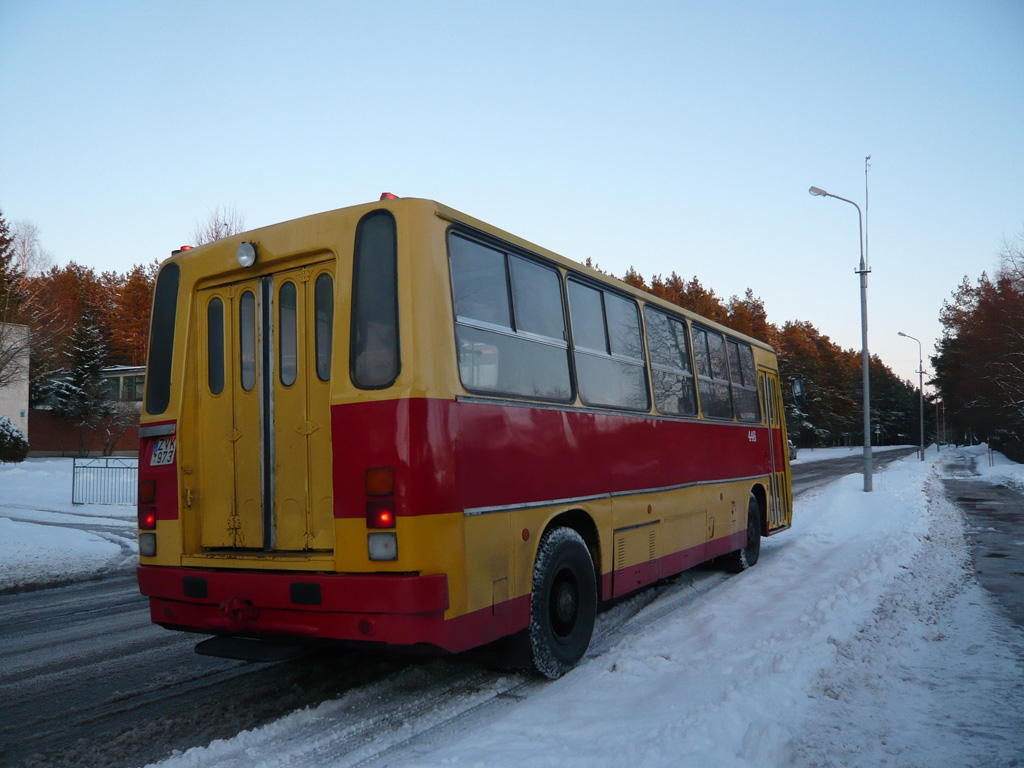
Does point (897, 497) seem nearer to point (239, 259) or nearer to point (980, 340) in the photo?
point (239, 259)

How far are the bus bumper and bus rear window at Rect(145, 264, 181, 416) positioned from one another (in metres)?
1.25

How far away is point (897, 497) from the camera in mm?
19438

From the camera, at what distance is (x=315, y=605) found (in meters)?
4.29

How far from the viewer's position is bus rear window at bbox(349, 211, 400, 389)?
436 centimetres

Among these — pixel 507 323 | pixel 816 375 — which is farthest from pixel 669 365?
pixel 816 375

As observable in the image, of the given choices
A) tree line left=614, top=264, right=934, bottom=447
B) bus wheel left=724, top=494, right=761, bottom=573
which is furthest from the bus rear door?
tree line left=614, top=264, right=934, bottom=447

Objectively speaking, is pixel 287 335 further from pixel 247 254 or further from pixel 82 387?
pixel 82 387

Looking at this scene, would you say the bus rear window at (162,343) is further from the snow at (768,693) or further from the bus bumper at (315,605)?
the snow at (768,693)

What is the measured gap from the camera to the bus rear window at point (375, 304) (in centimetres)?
436

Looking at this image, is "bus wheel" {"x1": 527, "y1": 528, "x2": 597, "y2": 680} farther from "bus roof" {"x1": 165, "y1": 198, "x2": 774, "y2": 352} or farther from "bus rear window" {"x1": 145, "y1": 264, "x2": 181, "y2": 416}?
"bus rear window" {"x1": 145, "y1": 264, "x2": 181, "y2": 416}

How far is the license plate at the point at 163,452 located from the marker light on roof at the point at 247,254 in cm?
132

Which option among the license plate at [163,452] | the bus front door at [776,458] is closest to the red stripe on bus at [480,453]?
the license plate at [163,452]

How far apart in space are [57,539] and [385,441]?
11445 mm

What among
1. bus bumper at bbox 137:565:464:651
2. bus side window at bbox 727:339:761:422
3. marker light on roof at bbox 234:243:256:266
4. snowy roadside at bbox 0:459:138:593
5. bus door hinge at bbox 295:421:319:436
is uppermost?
marker light on roof at bbox 234:243:256:266
